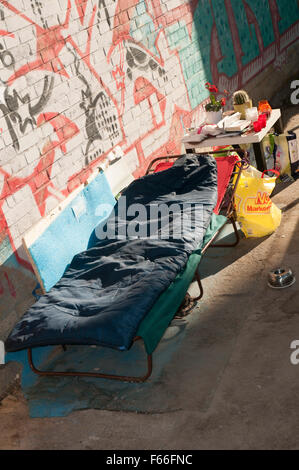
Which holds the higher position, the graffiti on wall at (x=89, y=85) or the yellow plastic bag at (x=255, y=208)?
the graffiti on wall at (x=89, y=85)

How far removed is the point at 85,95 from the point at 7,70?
872 mm

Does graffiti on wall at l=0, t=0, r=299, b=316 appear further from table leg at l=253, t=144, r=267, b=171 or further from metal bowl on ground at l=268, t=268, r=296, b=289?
metal bowl on ground at l=268, t=268, r=296, b=289

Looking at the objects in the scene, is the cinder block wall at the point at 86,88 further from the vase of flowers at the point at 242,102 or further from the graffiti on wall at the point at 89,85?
the vase of flowers at the point at 242,102

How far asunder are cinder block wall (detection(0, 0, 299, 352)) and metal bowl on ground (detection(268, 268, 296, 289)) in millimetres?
1627

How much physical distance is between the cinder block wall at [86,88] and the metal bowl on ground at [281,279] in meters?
1.63

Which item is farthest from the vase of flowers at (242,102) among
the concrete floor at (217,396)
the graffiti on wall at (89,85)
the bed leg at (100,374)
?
the bed leg at (100,374)

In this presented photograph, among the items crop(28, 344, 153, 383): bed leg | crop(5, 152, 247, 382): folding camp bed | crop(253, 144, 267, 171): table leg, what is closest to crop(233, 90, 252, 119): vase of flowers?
crop(253, 144, 267, 171): table leg

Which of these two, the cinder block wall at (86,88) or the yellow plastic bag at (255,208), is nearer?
the cinder block wall at (86,88)

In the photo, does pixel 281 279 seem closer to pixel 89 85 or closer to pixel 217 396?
pixel 217 396

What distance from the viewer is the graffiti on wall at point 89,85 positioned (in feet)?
12.4

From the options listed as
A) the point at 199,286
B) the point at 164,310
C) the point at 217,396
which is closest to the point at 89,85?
the point at 199,286

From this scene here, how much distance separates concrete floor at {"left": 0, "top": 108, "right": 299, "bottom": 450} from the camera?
2805 millimetres

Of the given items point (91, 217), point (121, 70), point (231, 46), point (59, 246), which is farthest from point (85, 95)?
point (231, 46)

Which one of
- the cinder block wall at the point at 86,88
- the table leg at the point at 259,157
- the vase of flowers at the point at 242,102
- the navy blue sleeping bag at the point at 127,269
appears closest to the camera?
the navy blue sleeping bag at the point at 127,269
